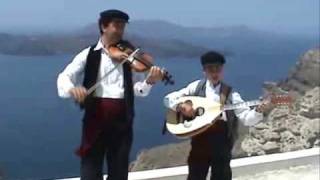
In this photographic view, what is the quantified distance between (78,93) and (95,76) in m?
0.25

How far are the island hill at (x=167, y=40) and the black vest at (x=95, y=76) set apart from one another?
139 cm

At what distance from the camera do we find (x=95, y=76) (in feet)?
14.6

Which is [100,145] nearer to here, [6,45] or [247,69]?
[6,45]

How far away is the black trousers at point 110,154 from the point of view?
14.8 feet

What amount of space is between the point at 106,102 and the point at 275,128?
2.88m

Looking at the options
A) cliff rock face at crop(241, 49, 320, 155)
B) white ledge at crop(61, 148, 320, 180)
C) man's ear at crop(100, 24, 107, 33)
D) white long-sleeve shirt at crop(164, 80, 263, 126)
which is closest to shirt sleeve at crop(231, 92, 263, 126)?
white long-sleeve shirt at crop(164, 80, 263, 126)

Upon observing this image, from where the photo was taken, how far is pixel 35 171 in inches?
232

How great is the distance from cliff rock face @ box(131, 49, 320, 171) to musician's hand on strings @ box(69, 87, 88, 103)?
102 inches

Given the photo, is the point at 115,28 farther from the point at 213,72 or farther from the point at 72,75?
the point at 213,72

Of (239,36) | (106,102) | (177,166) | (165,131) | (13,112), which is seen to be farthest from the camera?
(239,36)

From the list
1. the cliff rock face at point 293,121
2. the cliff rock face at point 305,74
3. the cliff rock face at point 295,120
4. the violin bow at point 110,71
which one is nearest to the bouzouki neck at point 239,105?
the violin bow at point 110,71

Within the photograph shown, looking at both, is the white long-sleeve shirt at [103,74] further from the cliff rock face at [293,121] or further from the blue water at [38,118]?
the cliff rock face at [293,121]

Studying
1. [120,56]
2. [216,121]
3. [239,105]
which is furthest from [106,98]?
[239,105]

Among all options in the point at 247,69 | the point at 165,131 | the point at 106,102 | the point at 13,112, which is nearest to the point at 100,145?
the point at 106,102
